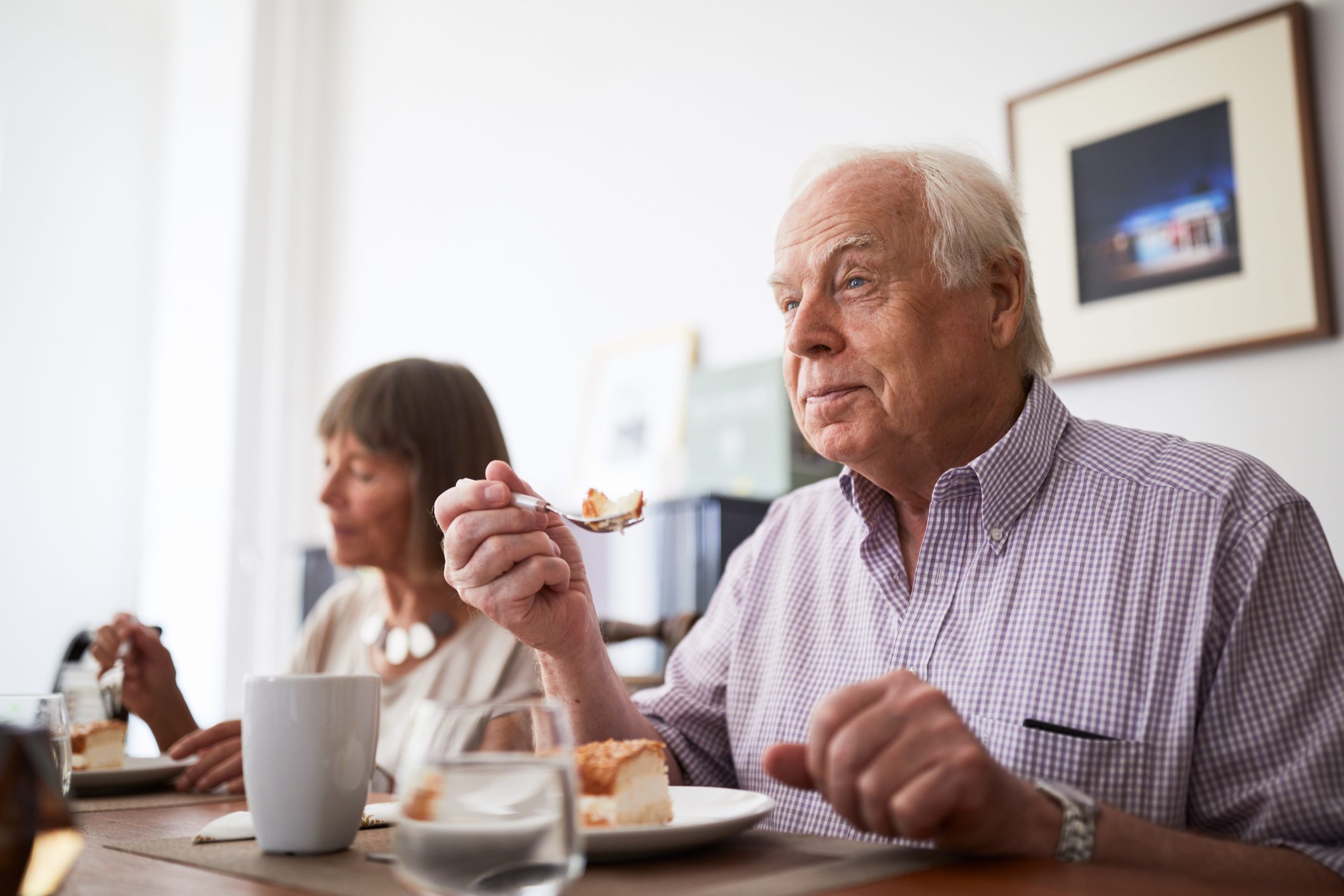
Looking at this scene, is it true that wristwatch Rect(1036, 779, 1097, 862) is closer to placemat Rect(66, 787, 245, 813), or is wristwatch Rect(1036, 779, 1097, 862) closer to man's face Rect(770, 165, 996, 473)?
man's face Rect(770, 165, 996, 473)

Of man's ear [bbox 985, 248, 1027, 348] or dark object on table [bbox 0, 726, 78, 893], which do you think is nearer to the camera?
dark object on table [bbox 0, 726, 78, 893]

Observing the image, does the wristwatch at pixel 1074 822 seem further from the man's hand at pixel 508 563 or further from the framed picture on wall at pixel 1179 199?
the framed picture on wall at pixel 1179 199

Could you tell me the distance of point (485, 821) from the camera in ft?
1.90

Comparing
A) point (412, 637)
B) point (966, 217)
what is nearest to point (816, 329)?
point (966, 217)

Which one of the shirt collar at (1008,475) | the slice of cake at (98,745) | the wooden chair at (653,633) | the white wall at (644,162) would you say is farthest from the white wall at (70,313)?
the shirt collar at (1008,475)

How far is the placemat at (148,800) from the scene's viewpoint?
125cm

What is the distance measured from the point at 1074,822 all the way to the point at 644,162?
2587mm

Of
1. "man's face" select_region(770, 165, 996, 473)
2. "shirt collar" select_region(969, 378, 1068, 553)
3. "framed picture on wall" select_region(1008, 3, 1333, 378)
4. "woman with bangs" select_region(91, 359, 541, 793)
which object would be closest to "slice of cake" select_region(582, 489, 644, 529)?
"man's face" select_region(770, 165, 996, 473)

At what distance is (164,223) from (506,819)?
180 inches

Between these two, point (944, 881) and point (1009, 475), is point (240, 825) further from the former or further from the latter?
point (1009, 475)

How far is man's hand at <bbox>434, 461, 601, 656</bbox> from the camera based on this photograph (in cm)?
113

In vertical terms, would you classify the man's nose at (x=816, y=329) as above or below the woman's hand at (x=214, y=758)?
above

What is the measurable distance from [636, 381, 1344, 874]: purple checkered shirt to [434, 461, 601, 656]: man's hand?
294 millimetres

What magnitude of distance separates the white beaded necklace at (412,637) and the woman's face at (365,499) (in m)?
0.13
